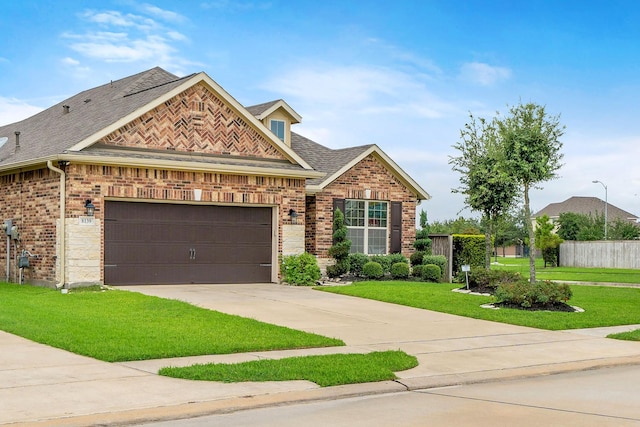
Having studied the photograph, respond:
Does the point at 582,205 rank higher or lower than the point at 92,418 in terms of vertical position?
higher

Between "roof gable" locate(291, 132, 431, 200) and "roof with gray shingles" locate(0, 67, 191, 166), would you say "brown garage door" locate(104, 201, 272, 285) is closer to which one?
"roof with gray shingles" locate(0, 67, 191, 166)

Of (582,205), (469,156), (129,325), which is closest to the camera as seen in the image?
(129,325)

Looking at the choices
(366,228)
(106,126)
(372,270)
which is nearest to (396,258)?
(366,228)

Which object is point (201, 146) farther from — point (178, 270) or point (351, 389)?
point (351, 389)

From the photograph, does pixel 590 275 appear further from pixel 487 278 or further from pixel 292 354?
pixel 292 354

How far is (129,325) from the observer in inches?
564

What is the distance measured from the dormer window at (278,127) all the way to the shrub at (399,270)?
20.1ft

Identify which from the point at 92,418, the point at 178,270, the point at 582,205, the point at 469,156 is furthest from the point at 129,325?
the point at 582,205

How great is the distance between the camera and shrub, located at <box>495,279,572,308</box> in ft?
61.4

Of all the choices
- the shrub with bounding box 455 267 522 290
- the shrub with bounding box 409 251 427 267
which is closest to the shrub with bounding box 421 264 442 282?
the shrub with bounding box 409 251 427 267

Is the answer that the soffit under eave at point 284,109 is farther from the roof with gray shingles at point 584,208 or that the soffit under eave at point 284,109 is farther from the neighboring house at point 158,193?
the roof with gray shingles at point 584,208

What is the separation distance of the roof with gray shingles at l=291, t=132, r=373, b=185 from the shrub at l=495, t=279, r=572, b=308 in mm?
9353

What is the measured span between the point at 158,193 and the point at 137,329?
349 inches

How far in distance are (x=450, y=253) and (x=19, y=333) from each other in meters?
18.6
